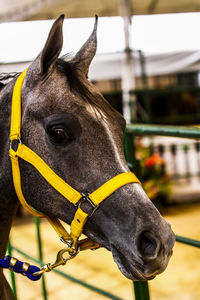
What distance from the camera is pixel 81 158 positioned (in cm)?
121

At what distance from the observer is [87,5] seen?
7969mm

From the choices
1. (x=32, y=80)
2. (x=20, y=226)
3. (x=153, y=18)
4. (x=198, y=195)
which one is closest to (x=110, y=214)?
(x=32, y=80)

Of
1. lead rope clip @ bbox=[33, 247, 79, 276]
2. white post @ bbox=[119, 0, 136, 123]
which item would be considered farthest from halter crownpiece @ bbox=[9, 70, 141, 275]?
white post @ bbox=[119, 0, 136, 123]

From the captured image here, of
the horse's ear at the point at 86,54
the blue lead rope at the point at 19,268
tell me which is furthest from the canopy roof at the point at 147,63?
the blue lead rope at the point at 19,268

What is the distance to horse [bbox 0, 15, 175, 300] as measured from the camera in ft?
3.71

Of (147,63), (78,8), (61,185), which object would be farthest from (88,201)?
(78,8)

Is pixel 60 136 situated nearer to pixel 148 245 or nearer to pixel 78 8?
pixel 148 245

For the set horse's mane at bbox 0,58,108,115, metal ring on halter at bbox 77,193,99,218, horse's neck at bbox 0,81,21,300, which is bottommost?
metal ring on halter at bbox 77,193,99,218

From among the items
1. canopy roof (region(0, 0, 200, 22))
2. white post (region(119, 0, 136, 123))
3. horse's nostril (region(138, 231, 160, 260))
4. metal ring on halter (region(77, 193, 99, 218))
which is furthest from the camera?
canopy roof (region(0, 0, 200, 22))

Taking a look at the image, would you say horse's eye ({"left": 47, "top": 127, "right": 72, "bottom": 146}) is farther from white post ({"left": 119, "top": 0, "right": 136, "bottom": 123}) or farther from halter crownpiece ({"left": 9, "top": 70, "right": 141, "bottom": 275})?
white post ({"left": 119, "top": 0, "right": 136, "bottom": 123})

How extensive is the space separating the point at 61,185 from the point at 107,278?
276cm

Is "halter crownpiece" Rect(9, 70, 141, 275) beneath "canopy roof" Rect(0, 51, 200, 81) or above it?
beneath

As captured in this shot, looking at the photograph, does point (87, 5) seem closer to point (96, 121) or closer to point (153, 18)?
point (153, 18)

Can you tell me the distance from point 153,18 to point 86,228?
757 centimetres
